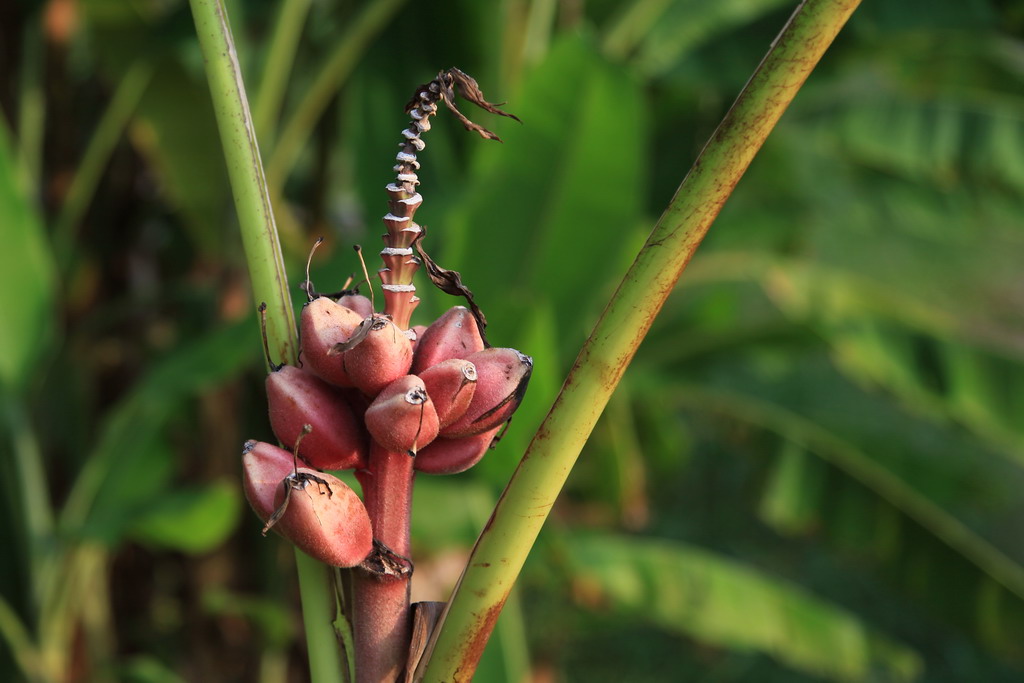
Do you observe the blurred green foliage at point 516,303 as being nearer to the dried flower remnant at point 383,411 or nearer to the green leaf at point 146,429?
the green leaf at point 146,429

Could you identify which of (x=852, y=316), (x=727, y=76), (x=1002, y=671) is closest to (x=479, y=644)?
(x=727, y=76)

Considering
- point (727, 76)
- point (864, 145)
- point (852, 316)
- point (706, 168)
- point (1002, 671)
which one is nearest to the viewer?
point (706, 168)

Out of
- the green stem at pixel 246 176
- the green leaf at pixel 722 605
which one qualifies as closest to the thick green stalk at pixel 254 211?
the green stem at pixel 246 176

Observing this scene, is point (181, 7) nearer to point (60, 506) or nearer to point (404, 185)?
point (60, 506)

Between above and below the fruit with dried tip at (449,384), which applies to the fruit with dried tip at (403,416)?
below

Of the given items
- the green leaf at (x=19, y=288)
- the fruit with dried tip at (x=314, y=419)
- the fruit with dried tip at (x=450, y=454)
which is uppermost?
the green leaf at (x=19, y=288)

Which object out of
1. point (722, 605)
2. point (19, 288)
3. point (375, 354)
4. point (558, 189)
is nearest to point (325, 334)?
point (375, 354)

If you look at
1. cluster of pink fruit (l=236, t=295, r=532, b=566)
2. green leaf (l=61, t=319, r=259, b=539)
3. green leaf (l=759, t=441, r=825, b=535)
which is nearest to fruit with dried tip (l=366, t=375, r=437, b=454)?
cluster of pink fruit (l=236, t=295, r=532, b=566)
